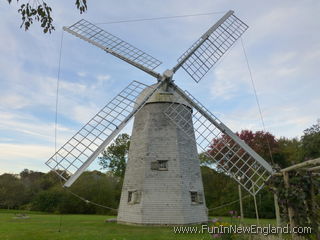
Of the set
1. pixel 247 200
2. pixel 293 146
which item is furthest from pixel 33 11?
pixel 293 146

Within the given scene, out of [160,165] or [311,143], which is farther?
[311,143]

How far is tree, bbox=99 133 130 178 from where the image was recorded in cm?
2986

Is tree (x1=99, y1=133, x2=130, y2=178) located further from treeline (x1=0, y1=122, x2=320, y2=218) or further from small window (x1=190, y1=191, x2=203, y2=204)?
small window (x1=190, y1=191, x2=203, y2=204)

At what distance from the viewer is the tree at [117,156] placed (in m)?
29.9

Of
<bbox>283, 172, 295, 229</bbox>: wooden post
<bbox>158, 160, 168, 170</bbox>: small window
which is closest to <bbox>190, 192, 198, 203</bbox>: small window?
<bbox>158, 160, 168, 170</bbox>: small window

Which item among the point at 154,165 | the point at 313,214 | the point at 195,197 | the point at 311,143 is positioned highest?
the point at 311,143

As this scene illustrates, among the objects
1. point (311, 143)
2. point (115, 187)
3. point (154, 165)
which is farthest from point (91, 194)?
point (311, 143)

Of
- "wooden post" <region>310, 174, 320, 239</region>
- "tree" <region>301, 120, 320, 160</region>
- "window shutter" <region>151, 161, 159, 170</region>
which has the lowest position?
"wooden post" <region>310, 174, 320, 239</region>

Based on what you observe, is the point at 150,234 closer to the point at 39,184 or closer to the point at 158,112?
the point at 158,112

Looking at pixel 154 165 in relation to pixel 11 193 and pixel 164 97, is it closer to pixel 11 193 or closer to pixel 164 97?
pixel 164 97

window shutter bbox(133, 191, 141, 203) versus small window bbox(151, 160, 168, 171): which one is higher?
small window bbox(151, 160, 168, 171)

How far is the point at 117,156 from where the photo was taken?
30.3 m

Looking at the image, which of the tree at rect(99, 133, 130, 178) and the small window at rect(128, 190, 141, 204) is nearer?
the small window at rect(128, 190, 141, 204)

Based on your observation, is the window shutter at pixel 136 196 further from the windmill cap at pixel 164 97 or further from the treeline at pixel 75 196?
the treeline at pixel 75 196
